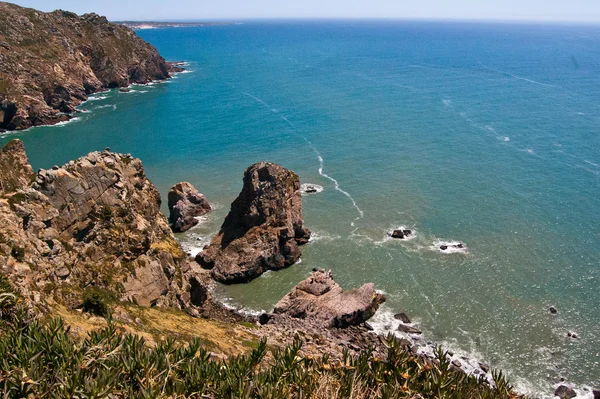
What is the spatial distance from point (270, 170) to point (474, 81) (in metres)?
135

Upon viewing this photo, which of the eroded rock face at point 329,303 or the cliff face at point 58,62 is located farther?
the cliff face at point 58,62

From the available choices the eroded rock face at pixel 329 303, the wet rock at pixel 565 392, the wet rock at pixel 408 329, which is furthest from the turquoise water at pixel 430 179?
the eroded rock face at pixel 329 303

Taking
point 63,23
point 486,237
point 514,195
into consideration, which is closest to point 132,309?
point 486,237

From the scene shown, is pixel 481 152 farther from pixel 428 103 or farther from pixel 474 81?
pixel 474 81

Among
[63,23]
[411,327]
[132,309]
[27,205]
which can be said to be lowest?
[411,327]

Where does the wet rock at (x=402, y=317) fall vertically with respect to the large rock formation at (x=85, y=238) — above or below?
below

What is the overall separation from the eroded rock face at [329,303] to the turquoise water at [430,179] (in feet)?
12.1

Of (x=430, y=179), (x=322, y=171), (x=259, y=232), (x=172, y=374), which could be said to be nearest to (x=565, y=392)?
(x=172, y=374)

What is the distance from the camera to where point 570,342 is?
49.3 m

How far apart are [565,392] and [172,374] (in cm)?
3734

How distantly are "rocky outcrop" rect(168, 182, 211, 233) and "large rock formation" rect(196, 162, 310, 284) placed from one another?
7941 mm

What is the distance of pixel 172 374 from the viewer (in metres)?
22.6

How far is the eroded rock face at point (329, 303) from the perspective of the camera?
50722 millimetres

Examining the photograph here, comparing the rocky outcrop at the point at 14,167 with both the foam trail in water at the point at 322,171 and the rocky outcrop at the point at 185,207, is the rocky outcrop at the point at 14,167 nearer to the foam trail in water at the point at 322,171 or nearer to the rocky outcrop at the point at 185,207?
the rocky outcrop at the point at 185,207
